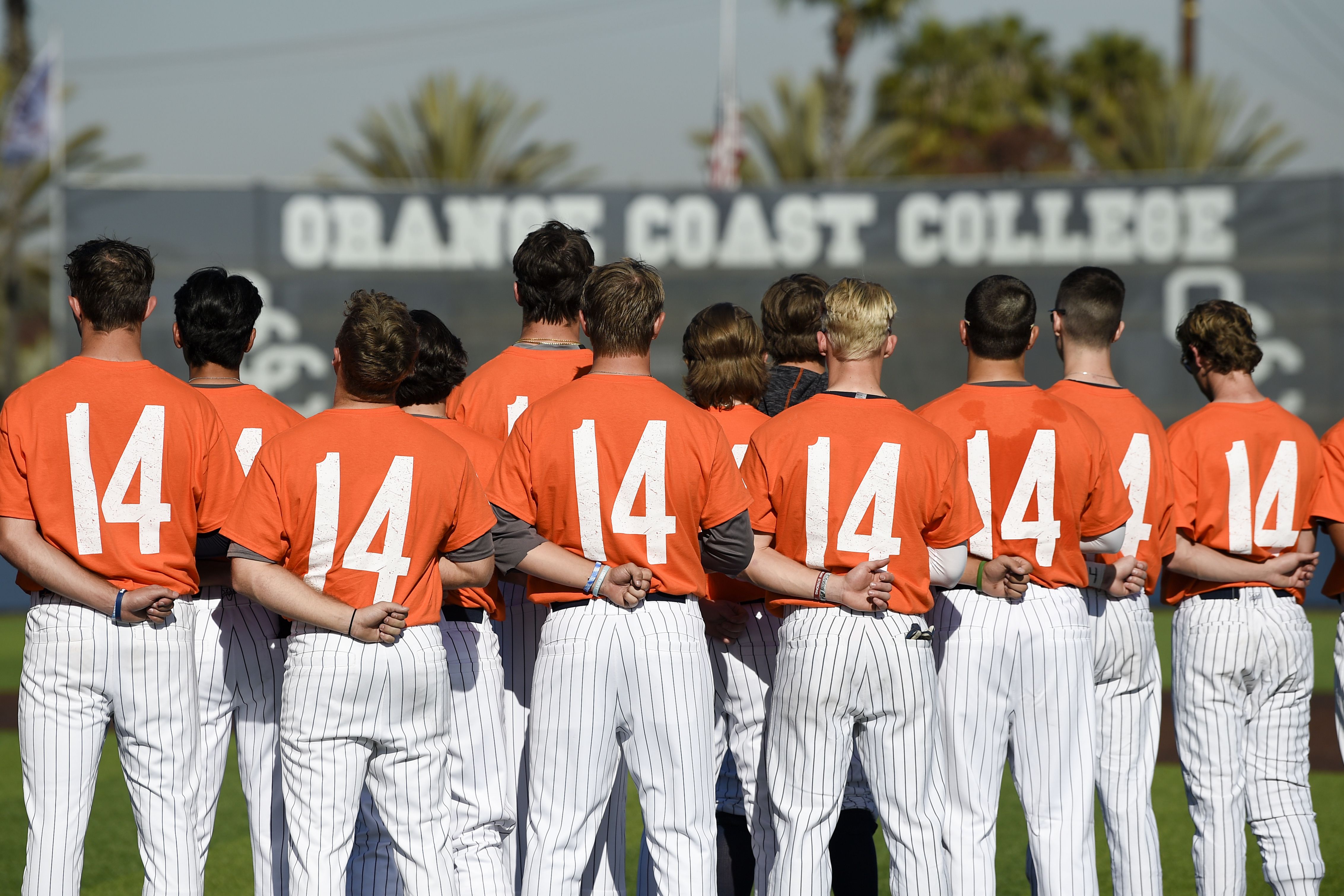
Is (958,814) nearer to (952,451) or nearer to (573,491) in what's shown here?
(952,451)

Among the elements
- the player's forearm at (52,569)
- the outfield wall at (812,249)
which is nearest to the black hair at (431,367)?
the player's forearm at (52,569)

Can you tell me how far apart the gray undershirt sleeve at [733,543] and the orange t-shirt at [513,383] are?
0.86 meters

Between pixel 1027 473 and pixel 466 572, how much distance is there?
1.66 metres

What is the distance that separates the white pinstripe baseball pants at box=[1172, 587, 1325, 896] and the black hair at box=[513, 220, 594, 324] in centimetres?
232

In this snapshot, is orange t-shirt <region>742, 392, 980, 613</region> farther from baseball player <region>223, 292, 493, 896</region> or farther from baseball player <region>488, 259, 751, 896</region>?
baseball player <region>223, 292, 493, 896</region>

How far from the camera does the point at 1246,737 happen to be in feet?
14.7

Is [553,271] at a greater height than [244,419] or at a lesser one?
greater

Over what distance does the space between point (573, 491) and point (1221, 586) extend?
230cm

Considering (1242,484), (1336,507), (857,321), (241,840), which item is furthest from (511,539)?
(241,840)

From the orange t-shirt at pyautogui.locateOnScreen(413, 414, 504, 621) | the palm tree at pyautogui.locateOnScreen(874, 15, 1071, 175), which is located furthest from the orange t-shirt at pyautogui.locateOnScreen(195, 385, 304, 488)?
the palm tree at pyautogui.locateOnScreen(874, 15, 1071, 175)

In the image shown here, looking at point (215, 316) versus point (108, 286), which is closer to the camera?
point (108, 286)

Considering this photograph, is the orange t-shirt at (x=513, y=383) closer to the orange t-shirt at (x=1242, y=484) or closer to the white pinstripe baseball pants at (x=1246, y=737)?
the orange t-shirt at (x=1242, y=484)

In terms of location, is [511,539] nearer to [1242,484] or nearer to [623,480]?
[623,480]

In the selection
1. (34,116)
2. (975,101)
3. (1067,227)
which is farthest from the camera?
(975,101)
